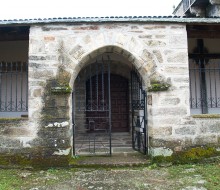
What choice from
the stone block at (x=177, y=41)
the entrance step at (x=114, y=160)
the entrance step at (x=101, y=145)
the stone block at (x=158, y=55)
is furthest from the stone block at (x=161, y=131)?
the stone block at (x=177, y=41)

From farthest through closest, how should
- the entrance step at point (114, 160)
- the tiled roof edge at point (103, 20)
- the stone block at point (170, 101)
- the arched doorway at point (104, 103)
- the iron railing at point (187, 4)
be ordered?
the iron railing at point (187, 4) < the arched doorway at point (104, 103) < the stone block at point (170, 101) < the tiled roof edge at point (103, 20) < the entrance step at point (114, 160)

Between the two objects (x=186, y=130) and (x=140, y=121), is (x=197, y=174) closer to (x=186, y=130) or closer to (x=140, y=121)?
(x=186, y=130)

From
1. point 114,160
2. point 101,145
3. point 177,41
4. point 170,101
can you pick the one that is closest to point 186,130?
point 170,101

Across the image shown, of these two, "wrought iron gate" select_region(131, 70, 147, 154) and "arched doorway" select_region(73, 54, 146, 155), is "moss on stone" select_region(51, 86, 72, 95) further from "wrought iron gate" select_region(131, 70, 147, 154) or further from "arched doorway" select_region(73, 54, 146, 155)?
"arched doorway" select_region(73, 54, 146, 155)

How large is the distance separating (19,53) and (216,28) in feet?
16.4

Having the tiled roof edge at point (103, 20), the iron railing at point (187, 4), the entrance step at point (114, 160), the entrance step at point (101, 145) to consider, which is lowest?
the entrance step at point (114, 160)

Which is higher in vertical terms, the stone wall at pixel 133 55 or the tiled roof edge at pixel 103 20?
the tiled roof edge at pixel 103 20

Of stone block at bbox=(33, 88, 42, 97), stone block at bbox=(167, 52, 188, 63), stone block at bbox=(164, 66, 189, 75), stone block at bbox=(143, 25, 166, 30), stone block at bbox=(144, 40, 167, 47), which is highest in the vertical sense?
stone block at bbox=(143, 25, 166, 30)

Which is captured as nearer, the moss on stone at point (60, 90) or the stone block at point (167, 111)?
the moss on stone at point (60, 90)

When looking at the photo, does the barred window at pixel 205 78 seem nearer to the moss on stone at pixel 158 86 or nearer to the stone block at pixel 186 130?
the stone block at pixel 186 130

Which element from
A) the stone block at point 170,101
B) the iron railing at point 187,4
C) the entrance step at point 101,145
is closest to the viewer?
the stone block at point 170,101

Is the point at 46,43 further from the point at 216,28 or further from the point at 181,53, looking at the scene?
the point at 216,28

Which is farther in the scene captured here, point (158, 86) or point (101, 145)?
point (101, 145)


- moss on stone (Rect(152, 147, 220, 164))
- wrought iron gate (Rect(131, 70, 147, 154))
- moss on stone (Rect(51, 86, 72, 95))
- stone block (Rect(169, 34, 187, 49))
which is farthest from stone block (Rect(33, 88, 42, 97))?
stone block (Rect(169, 34, 187, 49))
